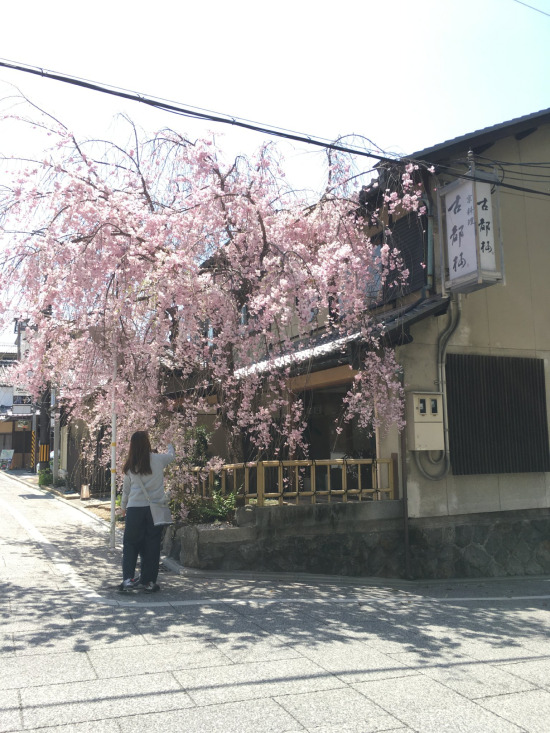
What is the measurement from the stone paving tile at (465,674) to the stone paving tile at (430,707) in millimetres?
123

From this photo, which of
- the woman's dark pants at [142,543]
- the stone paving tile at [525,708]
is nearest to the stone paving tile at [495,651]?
the stone paving tile at [525,708]

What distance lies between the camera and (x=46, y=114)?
378 inches

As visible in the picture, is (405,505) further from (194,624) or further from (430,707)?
(430,707)

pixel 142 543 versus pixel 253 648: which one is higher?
pixel 142 543

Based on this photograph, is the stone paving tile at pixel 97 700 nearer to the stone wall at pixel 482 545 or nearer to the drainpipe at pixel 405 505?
the drainpipe at pixel 405 505

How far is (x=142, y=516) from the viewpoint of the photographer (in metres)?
7.41

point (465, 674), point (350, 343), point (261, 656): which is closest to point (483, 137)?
point (350, 343)

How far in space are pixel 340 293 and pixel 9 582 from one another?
6.29 meters

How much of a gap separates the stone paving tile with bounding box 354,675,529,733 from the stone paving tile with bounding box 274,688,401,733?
97mm

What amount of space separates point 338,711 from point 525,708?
4.27ft

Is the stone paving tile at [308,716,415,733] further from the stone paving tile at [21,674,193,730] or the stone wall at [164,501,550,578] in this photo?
the stone wall at [164,501,550,578]

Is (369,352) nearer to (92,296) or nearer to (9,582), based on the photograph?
(92,296)

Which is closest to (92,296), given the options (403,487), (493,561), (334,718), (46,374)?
(46,374)

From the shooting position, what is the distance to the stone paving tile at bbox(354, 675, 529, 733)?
153 inches
